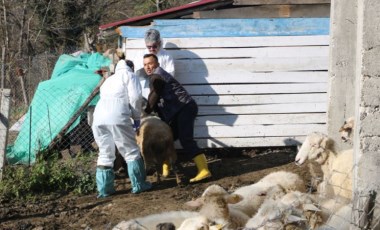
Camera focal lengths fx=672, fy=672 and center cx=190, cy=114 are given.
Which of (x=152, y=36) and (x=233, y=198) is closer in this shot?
(x=233, y=198)

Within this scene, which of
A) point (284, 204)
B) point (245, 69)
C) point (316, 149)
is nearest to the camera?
point (284, 204)

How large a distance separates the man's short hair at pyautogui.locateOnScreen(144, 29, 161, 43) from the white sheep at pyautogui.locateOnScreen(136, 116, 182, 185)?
109cm

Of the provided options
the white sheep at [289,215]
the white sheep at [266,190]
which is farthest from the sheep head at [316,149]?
the white sheep at [289,215]

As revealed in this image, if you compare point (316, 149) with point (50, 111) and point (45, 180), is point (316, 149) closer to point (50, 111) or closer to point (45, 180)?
point (45, 180)

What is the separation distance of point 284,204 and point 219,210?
0.61 metres

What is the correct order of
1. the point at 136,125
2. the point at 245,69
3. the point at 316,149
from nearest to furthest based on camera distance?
1. the point at 316,149
2. the point at 136,125
3. the point at 245,69

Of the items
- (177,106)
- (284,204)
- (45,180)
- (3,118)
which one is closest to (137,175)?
(177,106)

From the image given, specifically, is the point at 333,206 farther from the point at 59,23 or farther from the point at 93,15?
the point at 93,15

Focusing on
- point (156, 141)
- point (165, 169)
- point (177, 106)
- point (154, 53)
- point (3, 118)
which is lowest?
point (165, 169)

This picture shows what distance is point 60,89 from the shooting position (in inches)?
464

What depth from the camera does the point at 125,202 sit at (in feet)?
27.3

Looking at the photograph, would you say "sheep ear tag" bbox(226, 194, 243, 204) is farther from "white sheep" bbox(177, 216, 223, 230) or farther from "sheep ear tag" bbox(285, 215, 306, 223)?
"sheep ear tag" bbox(285, 215, 306, 223)

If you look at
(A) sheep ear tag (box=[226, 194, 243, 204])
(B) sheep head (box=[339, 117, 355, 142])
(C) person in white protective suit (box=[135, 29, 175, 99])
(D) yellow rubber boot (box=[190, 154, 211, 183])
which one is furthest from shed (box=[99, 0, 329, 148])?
(A) sheep ear tag (box=[226, 194, 243, 204])

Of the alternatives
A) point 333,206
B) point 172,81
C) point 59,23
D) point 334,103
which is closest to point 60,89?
point 172,81
